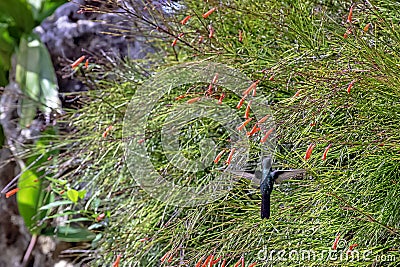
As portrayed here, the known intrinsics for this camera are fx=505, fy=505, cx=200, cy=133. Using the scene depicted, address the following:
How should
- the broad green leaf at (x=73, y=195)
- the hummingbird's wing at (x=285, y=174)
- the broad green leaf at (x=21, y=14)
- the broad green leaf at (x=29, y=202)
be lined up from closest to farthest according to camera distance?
the hummingbird's wing at (x=285, y=174) < the broad green leaf at (x=73, y=195) < the broad green leaf at (x=29, y=202) < the broad green leaf at (x=21, y=14)

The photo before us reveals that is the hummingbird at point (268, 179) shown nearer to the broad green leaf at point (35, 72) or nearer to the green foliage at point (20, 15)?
the broad green leaf at point (35, 72)

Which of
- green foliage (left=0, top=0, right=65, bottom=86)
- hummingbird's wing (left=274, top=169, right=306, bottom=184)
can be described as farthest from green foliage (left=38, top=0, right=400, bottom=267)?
green foliage (left=0, top=0, right=65, bottom=86)

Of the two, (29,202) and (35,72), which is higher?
(35,72)

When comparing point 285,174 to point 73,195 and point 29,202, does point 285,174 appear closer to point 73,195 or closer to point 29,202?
point 73,195

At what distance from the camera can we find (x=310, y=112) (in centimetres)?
75

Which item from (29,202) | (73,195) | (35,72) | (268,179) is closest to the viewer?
(268,179)

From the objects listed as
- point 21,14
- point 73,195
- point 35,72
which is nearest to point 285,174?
point 73,195

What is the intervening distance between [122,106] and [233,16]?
0.31 meters

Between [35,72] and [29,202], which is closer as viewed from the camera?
[29,202]

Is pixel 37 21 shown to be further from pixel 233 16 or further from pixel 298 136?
pixel 298 136

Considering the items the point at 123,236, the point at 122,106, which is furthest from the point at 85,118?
the point at 123,236

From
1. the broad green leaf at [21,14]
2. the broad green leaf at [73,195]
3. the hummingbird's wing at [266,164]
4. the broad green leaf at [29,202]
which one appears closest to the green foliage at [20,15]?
the broad green leaf at [21,14]

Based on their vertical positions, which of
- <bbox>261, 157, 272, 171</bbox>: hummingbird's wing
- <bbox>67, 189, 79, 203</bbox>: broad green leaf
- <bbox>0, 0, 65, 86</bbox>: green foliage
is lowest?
<bbox>67, 189, 79, 203</bbox>: broad green leaf

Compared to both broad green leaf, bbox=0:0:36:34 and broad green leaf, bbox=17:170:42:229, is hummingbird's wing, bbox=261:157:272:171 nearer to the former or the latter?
broad green leaf, bbox=17:170:42:229
